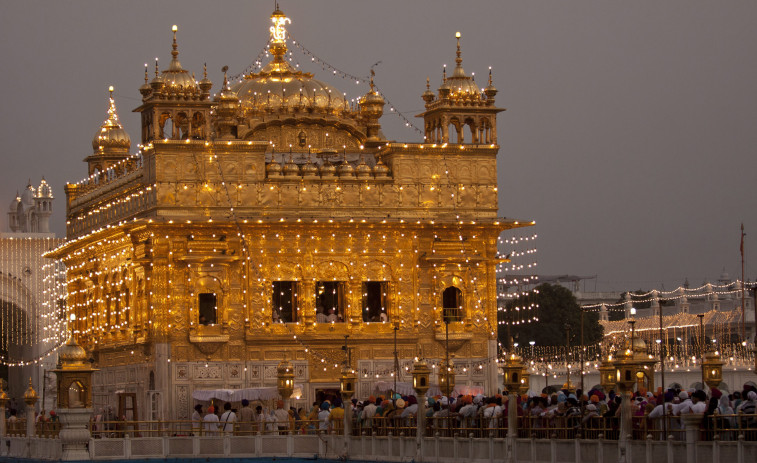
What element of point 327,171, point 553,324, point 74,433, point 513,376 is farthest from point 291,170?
point 553,324

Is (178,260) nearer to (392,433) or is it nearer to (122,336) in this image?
(122,336)

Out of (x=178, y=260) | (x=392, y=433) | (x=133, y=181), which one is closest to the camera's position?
(x=392, y=433)

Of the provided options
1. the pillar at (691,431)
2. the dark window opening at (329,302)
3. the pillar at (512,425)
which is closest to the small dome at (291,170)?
the dark window opening at (329,302)

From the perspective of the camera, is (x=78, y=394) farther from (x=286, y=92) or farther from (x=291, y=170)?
(x=286, y=92)

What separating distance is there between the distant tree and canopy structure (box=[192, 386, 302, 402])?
120ft

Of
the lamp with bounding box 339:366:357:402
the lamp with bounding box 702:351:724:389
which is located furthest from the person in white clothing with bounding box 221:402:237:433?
the lamp with bounding box 702:351:724:389

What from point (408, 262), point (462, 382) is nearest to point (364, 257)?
point (408, 262)

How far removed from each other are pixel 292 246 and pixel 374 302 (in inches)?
106

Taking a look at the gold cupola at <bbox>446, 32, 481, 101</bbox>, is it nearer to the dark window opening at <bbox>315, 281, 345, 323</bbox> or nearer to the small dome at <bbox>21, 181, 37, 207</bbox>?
the dark window opening at <bbox>315, 281, 345, 323</bbox>

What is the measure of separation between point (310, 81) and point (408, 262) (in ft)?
21.2

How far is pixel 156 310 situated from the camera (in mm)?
40750

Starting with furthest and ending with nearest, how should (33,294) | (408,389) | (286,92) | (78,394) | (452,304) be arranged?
(33,294)
(286,92)
(452,304)
(408,389)
(78,394)

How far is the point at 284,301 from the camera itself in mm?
41719

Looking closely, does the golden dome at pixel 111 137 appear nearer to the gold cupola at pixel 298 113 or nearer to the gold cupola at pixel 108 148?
the gold cupola at pixel 108 148
